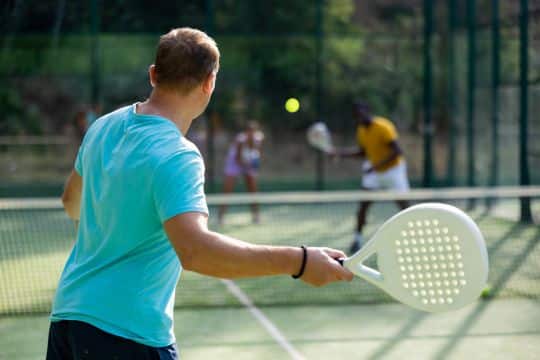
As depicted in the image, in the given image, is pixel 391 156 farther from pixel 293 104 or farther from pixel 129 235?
pixel 129 235

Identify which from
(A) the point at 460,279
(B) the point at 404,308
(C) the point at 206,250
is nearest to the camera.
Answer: (C) the point at 206,250

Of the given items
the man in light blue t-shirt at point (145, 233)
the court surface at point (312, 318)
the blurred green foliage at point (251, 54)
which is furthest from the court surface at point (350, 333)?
the blurred green foliage at point (251, 54)

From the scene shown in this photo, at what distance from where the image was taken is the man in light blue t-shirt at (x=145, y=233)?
1990 millimetres

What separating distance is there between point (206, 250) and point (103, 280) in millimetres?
366

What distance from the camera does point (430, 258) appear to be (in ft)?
7.41

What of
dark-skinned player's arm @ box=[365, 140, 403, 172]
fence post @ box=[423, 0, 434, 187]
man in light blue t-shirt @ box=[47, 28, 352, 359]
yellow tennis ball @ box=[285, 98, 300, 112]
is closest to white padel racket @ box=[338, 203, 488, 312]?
man in light blue t-shirt @ box=[47, 28, 352, 359]

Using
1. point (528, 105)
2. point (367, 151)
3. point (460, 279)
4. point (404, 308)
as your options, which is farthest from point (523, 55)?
point (460, 279)

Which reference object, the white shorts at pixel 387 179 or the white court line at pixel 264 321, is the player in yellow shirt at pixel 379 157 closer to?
the white shorts at pixel 387 179

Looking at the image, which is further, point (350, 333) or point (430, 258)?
point (350, 333)

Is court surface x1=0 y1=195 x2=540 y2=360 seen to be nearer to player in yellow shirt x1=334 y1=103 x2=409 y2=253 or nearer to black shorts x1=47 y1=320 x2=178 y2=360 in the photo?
player in yellow shirt x1=334 y1=103 x2=409 y2=253

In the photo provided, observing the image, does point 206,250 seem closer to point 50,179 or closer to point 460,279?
point 460,279

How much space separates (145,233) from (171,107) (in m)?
0.32

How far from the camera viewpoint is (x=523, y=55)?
10555 mm

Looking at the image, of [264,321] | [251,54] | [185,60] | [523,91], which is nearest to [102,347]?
[185,60]
